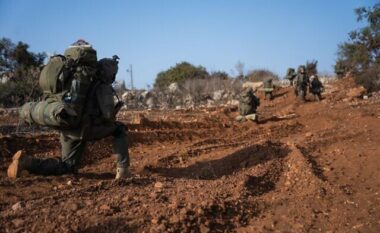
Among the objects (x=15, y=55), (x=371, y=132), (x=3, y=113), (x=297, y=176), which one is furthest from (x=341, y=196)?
(x=15, y=55)

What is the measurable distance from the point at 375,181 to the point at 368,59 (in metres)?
22.1

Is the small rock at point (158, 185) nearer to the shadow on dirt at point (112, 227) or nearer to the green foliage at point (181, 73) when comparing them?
the shadow on dirt at point (112, 227)

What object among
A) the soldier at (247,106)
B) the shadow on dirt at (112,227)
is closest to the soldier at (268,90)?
the soldier at (247,106)

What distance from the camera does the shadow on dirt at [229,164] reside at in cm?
738

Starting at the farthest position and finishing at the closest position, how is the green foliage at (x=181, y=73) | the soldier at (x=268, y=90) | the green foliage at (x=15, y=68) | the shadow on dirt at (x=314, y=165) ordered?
the green foliage at (x=181, y=73) → the soldier at (x=268, y=90) → the green foliage at (x=15, y=68) → the shadow on dirt at (x=314, y=165)

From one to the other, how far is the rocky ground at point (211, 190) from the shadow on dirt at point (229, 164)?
0.02 metres

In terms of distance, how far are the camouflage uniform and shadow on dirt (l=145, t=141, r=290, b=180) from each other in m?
1.30

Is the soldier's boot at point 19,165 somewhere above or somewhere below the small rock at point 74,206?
above

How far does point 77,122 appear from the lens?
5.92 m

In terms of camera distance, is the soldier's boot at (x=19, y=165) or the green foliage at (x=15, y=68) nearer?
the soldier's boot at (x=19, y=165)

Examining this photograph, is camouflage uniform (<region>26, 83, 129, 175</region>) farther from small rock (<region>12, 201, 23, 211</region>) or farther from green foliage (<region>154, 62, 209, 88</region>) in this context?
green foliage (<region>154, 62, 209, 88</region>)

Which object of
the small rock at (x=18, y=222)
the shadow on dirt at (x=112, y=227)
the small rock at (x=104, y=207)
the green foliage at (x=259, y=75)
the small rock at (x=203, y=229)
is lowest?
the small rock at (x=203, y=229)

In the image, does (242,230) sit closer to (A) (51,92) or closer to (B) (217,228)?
(B) (217,228)

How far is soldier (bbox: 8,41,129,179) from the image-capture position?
19.6 feet
